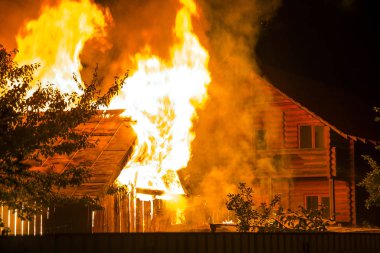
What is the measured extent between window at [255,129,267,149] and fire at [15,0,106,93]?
45.2 ft

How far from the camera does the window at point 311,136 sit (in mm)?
32938

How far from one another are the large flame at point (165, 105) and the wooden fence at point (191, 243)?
23.8ft

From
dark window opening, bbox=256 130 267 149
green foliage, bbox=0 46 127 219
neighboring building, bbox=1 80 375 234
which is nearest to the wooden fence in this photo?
green foliage, bbox=0 46 127 219

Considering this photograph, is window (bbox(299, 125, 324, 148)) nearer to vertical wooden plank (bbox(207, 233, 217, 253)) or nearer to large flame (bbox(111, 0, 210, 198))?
large flame (bbox(111, 0, 210, 198))

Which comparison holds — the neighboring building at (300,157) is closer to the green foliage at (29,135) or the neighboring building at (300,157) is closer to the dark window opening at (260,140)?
the dark window opening at (260,140)

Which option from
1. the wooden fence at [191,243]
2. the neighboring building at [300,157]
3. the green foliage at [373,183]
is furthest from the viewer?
the neighboring building at [300,157]

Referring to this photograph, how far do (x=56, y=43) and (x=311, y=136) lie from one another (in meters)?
15.5

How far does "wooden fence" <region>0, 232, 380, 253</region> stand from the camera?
10789 millimetres

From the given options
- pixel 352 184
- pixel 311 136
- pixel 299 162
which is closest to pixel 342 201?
pixel 352 184

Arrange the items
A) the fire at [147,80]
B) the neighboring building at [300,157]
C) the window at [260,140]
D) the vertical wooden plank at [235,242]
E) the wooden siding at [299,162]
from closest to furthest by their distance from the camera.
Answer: the vertical wooden plank at [235,242], the fire at [147,80], the wooden siding at [299,162], the neighboring building at [300,157], the window at [260,140]

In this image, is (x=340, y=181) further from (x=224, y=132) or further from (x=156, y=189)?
(x=156, y=189)

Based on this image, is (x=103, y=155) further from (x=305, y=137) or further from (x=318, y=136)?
(x=318, y=136)

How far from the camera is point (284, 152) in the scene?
32.9 m

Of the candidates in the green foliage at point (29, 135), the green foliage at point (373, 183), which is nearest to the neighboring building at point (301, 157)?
the green foliage at point (373, 183)
